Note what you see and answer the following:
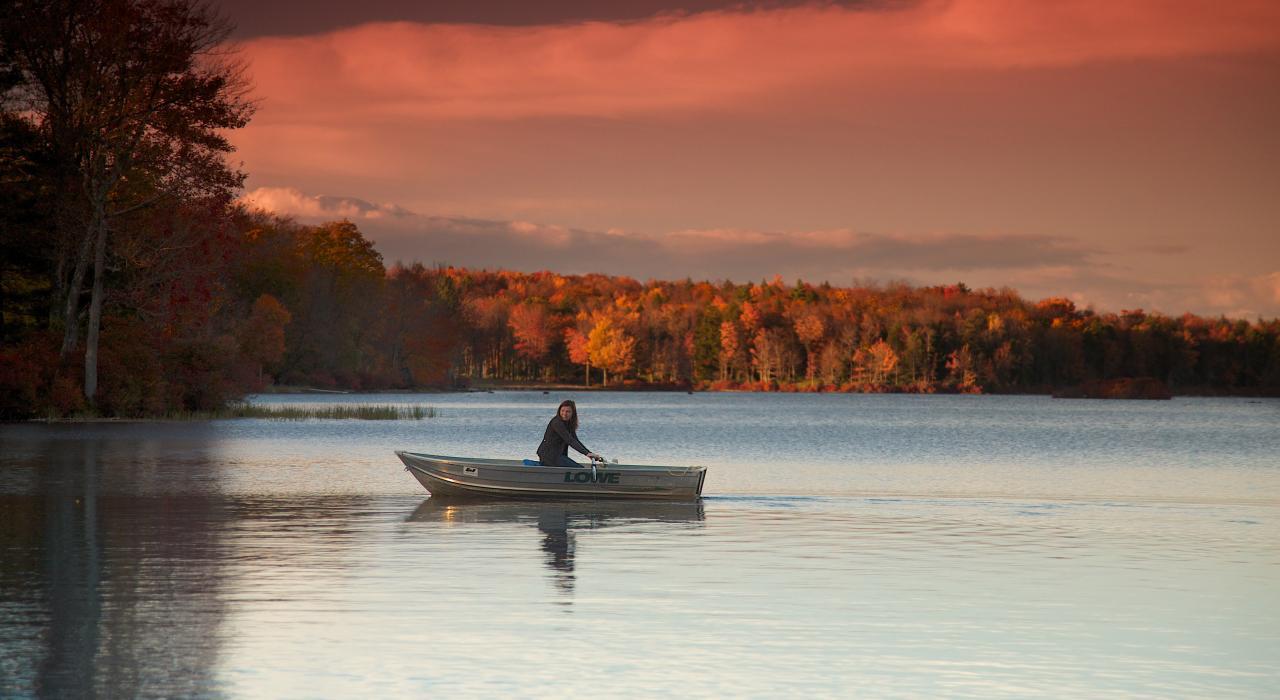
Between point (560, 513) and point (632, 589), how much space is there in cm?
1006

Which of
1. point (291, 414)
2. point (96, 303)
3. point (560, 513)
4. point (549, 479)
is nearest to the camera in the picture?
point (560, 513)

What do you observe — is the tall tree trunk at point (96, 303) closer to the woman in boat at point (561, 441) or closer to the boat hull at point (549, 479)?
the boat hull at point (549, 479)

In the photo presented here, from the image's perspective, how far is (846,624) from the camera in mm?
13789

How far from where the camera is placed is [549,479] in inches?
1068

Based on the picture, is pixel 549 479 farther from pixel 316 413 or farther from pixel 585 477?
pixel 316 413

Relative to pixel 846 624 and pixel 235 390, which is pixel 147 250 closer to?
pixel 235 390

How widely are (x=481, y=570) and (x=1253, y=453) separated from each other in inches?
1770

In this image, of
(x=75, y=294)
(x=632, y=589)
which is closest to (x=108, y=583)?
(x=632, y=589)

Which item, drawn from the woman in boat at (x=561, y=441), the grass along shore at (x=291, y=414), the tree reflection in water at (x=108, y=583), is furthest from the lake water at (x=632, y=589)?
the grass along shore at (x=291, y=414)

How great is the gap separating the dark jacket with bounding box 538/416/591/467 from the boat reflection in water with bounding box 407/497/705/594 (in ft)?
2.97

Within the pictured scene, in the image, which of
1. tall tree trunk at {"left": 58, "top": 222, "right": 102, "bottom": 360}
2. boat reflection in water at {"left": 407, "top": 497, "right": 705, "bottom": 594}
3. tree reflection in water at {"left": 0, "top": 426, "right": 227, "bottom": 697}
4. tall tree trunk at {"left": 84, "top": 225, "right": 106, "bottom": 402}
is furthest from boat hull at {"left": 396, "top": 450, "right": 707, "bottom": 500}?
tall tree trunk at {"left": 58, "top": 222, "right": 102, "bottom": 360}

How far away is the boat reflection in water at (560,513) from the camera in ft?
76.3

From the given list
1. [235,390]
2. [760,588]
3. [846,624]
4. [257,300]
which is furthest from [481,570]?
[257,300]

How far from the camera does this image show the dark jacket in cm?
2684
